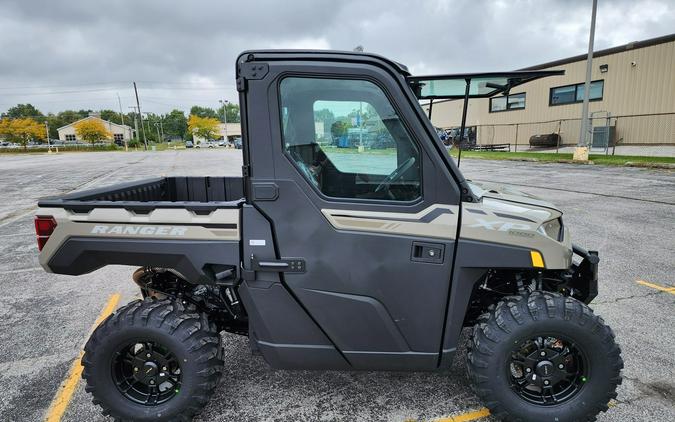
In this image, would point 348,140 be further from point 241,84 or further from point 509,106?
point 509,106

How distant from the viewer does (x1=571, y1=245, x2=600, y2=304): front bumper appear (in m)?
2.79

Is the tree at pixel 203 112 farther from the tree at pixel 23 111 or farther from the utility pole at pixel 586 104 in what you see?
the utility pole at pixel 586 104

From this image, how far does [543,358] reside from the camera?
2416 millimetres

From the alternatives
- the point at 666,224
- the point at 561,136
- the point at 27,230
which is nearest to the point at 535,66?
the point at 561,136

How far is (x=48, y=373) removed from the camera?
10.5 feet

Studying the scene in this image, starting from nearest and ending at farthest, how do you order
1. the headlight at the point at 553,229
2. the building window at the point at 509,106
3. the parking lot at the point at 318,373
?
the headlight at the point at 553,229, the parking lot at the point at 318,373, the building window at the point at 509,106

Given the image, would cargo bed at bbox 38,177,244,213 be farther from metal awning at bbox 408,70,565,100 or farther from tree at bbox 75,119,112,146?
tree at bbox 75,119,112,146

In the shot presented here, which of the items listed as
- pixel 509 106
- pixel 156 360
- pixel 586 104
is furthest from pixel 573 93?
pixel 156 360

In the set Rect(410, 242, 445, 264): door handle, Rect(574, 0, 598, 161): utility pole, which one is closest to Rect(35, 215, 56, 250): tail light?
Rect(410, 242, 445, 264): door handle

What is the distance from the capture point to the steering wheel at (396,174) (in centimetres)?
234

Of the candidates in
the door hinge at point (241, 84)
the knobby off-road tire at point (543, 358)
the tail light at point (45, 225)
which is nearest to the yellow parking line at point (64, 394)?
the tail light at point (45, 225)

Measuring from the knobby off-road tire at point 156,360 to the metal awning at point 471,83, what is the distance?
6.51 feet

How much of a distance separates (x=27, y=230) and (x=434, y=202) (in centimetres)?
901

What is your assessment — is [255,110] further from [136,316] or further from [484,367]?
[484,367]
